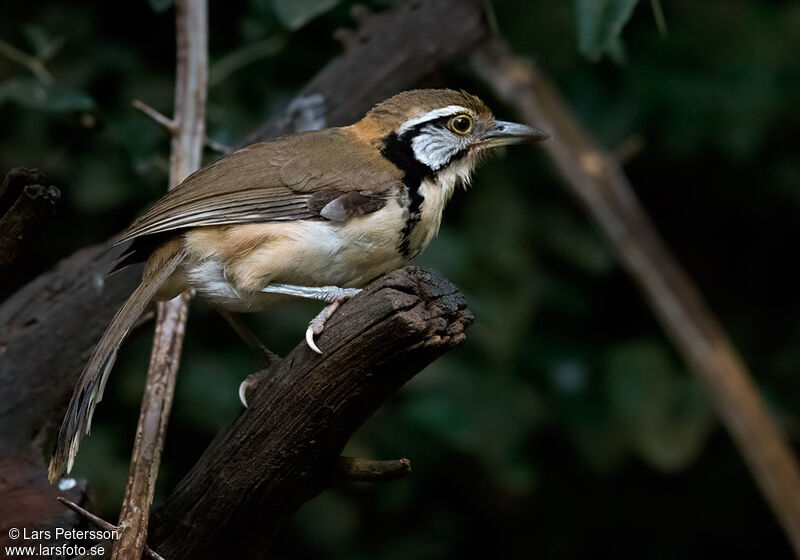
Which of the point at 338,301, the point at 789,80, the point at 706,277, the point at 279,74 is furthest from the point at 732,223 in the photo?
the point at 338,301

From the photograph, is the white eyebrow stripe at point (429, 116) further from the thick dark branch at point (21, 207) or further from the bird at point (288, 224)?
the thick dark branch at point (21, 207)

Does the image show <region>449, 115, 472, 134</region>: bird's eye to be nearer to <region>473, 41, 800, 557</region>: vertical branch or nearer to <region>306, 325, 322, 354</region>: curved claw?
<region>306, 325, 322, 354</region>: curved claw

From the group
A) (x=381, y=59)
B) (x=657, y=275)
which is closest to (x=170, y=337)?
(x=381, y=59)

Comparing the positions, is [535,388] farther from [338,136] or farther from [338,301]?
[338,301]

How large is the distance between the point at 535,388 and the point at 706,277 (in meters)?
1.63

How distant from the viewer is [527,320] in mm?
4992

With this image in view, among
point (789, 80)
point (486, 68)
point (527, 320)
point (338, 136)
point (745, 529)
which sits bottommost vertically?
point (745, 529)

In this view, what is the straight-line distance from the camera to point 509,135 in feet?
12.9

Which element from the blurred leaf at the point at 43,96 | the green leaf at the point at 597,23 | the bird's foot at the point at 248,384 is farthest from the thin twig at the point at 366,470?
the blurred leaf at the point at 43,96

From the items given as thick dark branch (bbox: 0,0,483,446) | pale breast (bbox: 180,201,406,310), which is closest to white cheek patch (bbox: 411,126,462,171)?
pale breast (bbox: 180,201,406,310)

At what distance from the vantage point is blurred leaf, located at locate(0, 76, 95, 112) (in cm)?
431

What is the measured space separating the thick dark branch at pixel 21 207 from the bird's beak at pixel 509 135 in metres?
1.71

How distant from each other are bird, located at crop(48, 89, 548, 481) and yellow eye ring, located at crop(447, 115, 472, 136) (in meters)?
0.09

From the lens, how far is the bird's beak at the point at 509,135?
154 inches
